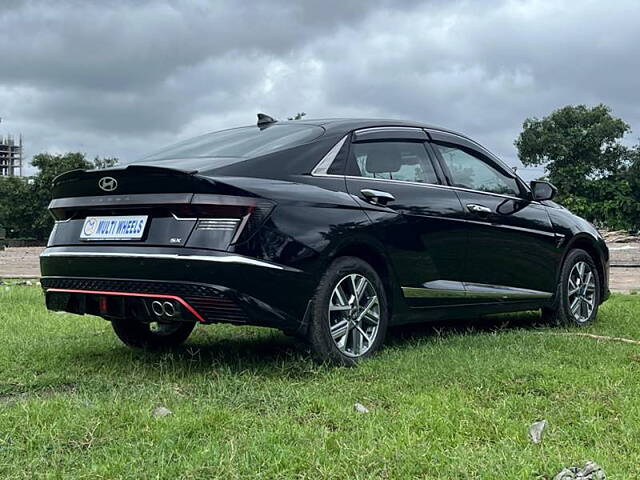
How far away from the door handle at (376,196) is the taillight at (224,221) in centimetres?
88

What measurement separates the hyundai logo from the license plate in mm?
167

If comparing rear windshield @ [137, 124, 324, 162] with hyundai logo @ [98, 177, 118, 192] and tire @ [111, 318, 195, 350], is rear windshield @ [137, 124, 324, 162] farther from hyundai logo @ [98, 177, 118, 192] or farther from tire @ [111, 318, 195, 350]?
tire @ [111, 318, 195, 350]

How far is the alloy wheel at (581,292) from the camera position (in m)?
6.37

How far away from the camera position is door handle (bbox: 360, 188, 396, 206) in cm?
458

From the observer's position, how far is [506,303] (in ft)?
18.6

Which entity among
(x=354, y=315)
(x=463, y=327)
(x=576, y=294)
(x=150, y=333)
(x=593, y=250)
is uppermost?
(x=593, y=250)

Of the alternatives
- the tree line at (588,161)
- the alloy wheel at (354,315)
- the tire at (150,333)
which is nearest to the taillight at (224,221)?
the alloy wheel at (354,315)

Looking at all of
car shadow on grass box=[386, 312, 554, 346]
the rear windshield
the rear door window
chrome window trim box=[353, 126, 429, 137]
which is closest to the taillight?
the rear windshield

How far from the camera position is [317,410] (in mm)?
3346

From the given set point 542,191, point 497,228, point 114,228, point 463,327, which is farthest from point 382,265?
point 542,191

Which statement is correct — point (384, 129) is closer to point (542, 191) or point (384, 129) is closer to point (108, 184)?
point (542, 191)

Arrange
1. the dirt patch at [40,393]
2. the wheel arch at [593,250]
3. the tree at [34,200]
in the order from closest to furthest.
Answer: the dirt patch at [40,393], the wheel arch at [593,250], the tree at [34,200]

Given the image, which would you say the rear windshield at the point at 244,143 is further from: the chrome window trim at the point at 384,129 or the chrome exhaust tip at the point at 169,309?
the chrome exhaust tip at the point at 169,309

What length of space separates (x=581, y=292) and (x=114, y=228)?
4158 millimetres
